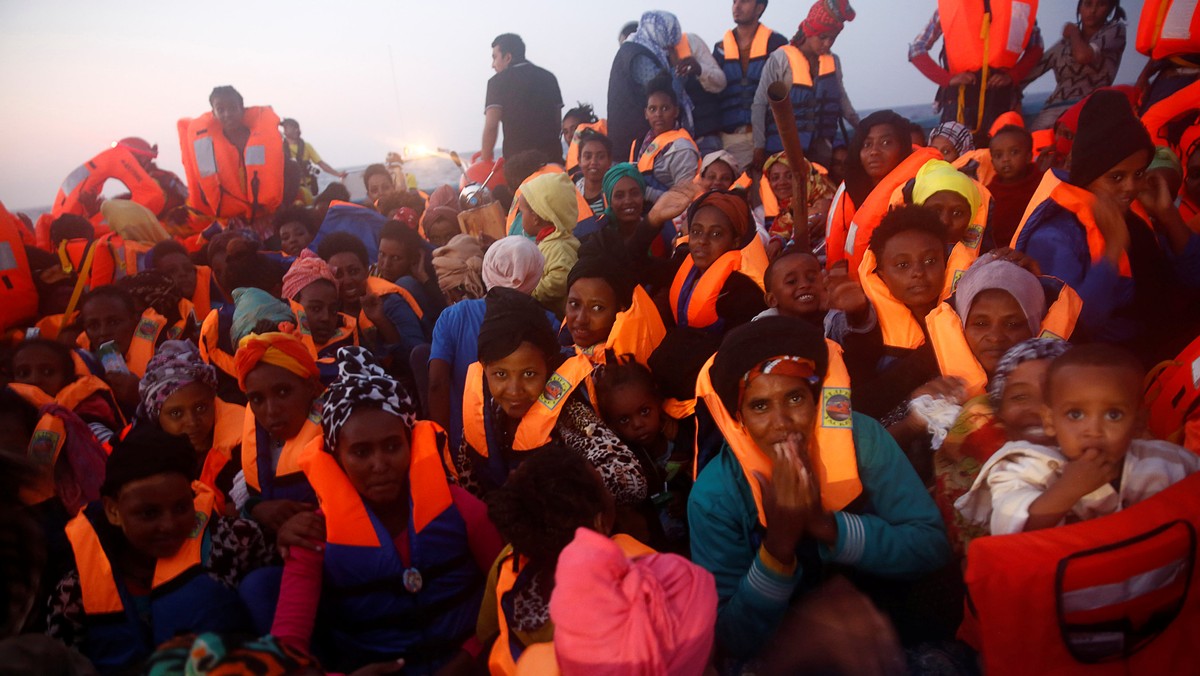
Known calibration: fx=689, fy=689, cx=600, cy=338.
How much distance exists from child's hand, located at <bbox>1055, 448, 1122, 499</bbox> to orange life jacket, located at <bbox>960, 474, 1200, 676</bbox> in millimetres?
87

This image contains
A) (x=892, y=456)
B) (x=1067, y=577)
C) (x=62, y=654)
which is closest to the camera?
(x=62, y=654)

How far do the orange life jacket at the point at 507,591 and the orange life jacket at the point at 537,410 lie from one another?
32.9 inches

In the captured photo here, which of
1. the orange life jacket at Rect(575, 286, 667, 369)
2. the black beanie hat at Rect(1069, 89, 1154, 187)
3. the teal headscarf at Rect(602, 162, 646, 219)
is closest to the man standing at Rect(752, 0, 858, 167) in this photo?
the teal headscarf at Rect(602, 162, 646, 219)

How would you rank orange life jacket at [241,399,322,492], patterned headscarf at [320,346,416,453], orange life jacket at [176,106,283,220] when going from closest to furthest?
patterned headscarf at [320,346,416,453], orange life jacket at [241,399,322,492], orange life jacket at [176,106,283,220]

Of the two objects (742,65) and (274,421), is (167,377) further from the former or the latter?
(742,65)

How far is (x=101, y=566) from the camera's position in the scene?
2221 mm

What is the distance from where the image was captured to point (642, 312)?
3330mm

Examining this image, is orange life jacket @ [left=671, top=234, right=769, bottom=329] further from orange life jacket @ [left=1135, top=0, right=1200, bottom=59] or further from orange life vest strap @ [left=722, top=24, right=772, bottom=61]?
orange life jacket @ [left=1135, top=0, right=1200, bottom=59]

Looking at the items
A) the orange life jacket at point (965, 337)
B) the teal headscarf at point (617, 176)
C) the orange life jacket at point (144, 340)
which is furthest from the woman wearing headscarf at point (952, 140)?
the orange life jacket at point (144, 340)

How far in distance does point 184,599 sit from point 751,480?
1.86 metres

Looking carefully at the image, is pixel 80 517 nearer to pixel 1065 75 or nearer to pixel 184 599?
pixel 184 599

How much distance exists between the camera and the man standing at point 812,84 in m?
6.04

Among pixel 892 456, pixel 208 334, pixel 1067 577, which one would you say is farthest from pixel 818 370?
pixel 208 334

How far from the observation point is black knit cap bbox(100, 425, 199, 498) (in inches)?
91.3
